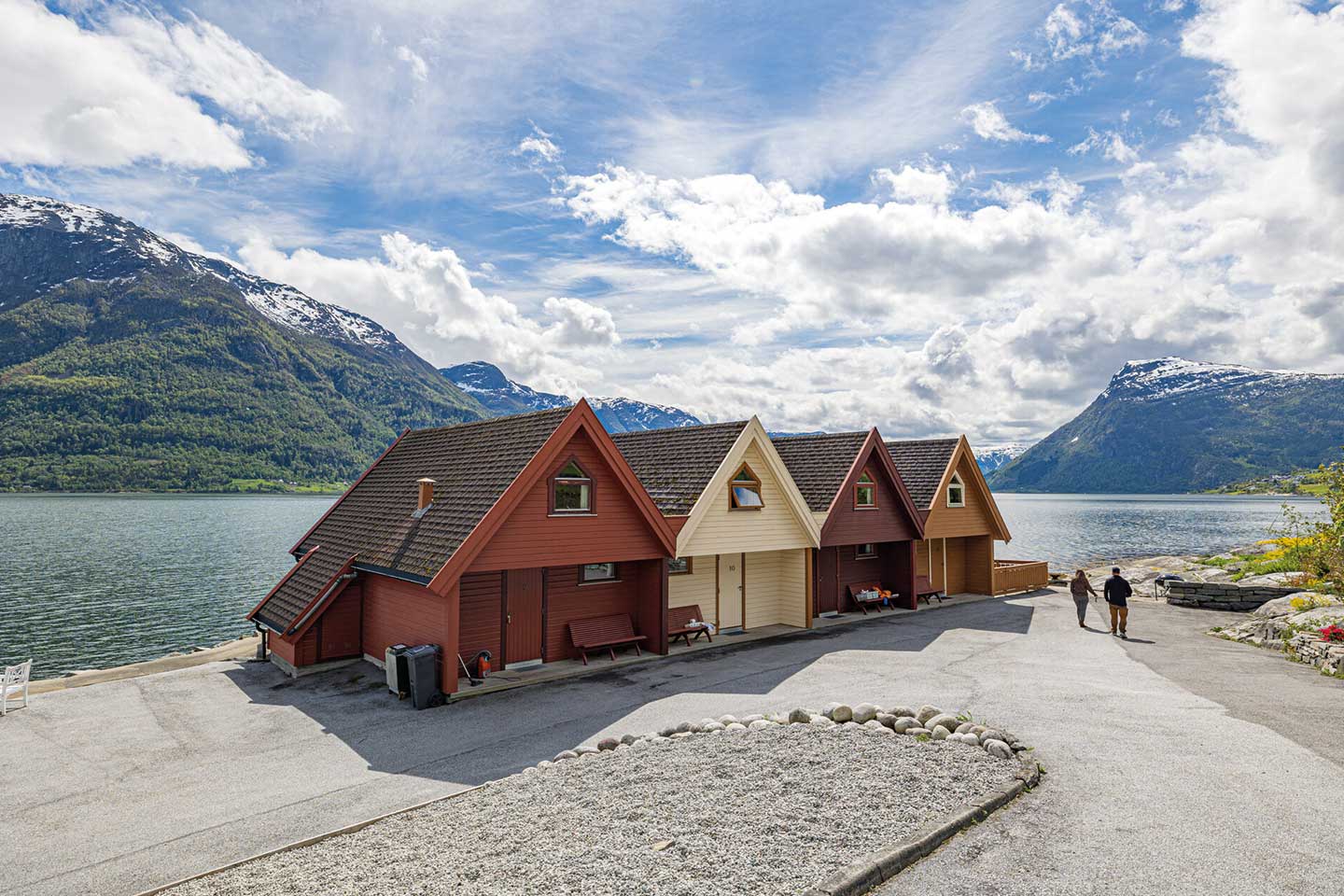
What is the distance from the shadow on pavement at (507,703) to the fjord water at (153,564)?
16.8m

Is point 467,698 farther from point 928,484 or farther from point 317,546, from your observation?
point 928,484

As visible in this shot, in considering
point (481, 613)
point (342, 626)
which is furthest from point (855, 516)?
point (342, 626)

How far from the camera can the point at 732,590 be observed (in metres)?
22.8

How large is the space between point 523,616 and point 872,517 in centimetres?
1385

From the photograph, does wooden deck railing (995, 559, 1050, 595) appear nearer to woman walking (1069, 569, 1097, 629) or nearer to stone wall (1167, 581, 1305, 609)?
stone wall (1167, 581, 1305, 609)

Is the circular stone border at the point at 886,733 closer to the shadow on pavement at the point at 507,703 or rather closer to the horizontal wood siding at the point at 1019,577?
the shadow on pavement at the point at 507,703

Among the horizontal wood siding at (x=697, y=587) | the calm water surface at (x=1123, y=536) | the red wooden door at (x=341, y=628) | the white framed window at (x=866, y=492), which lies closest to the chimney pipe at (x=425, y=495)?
the red wooden door at (x=341, y=628)

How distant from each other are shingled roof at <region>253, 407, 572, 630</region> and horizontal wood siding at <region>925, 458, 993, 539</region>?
→ 1737cm

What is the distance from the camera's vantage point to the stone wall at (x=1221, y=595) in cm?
2534

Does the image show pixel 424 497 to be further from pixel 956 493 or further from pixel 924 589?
pixel 956 493

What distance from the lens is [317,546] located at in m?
21.2

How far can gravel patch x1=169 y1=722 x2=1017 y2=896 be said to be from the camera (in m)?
6.50

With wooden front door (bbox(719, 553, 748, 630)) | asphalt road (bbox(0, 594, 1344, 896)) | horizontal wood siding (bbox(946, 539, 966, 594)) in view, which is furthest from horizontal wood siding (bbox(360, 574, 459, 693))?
horizontal wood siding (bbox(946, 539, 966, 594))

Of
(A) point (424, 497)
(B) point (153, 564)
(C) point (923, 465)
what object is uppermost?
(C) point (923, 465)
